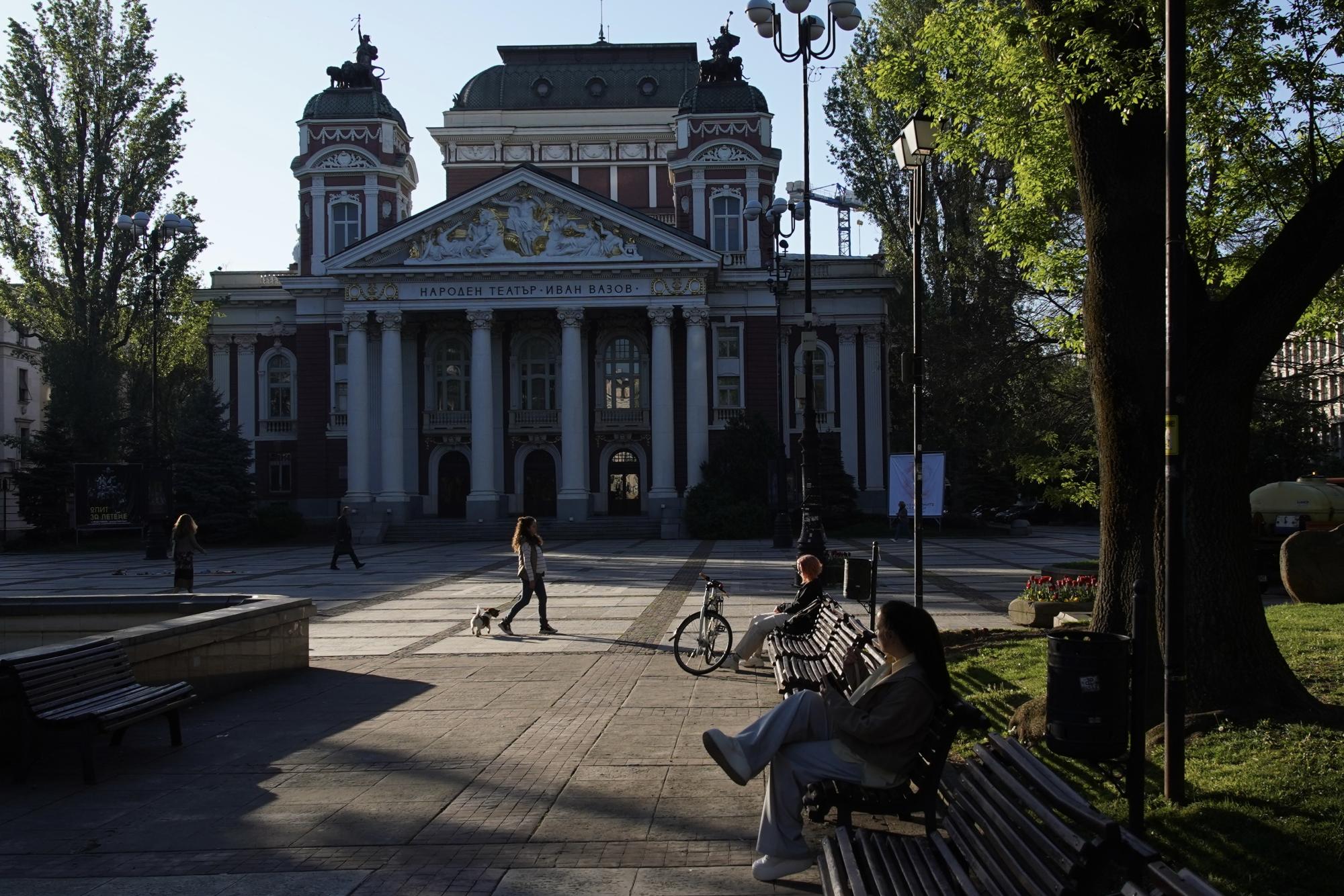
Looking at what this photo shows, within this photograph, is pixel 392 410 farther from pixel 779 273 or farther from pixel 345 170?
pixel 779 273

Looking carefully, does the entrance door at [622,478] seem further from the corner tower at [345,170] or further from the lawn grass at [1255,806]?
the lawn grass at [1255,806]

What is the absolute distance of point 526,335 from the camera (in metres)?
56.6

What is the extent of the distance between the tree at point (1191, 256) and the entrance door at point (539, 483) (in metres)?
46.5

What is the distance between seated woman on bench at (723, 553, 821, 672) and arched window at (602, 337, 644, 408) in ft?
141

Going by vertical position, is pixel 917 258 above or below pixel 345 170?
below

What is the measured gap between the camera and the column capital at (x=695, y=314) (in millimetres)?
52062

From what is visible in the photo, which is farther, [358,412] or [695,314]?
[358,412]

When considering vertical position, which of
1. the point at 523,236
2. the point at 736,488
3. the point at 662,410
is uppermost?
the point at 523,236

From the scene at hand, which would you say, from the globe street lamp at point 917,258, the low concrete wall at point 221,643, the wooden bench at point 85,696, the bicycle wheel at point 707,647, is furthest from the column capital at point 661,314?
the wooden bench at point 85,696

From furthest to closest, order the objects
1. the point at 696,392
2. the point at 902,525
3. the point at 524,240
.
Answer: the point at 696,392 → the point at 524,240 → the point at 902,525

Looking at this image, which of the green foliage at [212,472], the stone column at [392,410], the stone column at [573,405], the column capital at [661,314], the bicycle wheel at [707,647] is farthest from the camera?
the stone column at [392,410]

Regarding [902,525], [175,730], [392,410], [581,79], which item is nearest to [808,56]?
[175,730]

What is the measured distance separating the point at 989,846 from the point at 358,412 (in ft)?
165

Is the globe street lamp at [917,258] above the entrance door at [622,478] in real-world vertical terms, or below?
above
